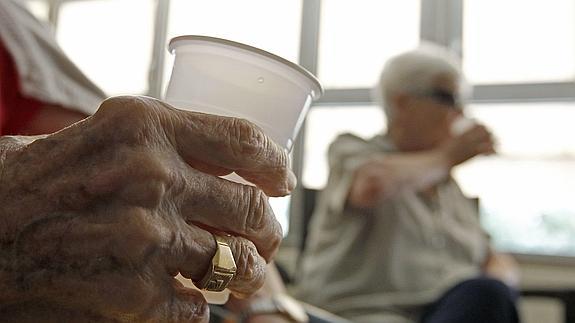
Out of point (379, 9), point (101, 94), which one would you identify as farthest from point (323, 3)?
point (101, 94)

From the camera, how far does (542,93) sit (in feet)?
10.1

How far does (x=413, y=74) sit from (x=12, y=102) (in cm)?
150

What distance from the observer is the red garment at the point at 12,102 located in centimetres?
94

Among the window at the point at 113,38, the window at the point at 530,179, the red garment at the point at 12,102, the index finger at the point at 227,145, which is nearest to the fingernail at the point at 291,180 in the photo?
the index finger at the point at 227,145

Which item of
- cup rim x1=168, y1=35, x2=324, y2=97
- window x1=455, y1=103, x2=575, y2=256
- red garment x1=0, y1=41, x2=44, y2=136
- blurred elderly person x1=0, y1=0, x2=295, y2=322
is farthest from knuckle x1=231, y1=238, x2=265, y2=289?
window x1=455, y1=103, x2=575, y2=256

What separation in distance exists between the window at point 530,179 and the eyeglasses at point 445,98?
83 cm

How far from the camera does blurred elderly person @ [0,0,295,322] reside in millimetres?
427

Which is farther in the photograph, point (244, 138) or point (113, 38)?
point (113, 38)

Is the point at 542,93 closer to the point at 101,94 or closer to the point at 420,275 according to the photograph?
the point at 420,275

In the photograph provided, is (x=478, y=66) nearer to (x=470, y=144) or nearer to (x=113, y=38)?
(x=470, y=144)

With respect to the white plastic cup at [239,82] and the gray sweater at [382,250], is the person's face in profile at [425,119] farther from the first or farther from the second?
the white plastic cup at [239,82]

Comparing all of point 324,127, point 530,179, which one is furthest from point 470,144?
point 324,127

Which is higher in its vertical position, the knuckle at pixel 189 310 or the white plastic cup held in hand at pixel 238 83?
the white plastic cup held in hand at pixel 238 83

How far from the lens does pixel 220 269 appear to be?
0.46m
